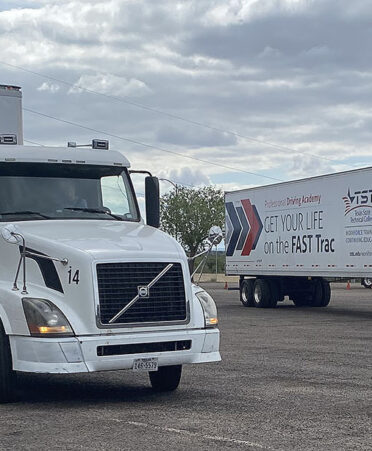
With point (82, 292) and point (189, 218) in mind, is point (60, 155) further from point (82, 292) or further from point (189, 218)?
point (189, 218)

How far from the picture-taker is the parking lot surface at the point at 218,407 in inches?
326

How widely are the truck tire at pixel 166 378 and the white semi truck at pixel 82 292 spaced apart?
0.01 meters

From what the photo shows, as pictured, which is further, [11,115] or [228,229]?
[228,229]

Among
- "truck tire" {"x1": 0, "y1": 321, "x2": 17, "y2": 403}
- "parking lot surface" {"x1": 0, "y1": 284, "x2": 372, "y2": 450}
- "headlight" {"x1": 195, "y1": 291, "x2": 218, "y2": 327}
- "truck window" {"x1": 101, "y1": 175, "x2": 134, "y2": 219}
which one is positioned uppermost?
"truck window" {"x1": 101, "y1": 175, "x2": 134, "y2": 219}

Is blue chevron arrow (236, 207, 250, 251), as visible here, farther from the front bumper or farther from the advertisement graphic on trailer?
the front bumper

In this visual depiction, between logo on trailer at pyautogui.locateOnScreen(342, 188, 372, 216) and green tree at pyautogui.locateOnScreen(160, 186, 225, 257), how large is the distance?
61062mm

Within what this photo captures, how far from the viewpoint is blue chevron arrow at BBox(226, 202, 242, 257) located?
33312 millimetres

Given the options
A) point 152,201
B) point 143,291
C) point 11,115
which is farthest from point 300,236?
point 143,291

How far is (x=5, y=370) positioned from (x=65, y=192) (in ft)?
8.00

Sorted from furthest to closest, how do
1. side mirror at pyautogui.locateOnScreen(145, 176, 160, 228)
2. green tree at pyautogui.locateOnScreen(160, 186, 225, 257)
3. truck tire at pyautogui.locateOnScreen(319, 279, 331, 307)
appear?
1. green tree at pyautogui.locateOnScreen(160, 186, 225, 257)
2. truck tire at pyautogui.locateOnScreen(319, 279, 331, 307)
3. side mirror at pyautogui.locateOnScreen(145, 176, 160, 228)

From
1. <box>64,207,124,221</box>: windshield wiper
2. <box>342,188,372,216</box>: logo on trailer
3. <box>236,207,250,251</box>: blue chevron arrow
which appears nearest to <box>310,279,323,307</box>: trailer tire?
<box>236,207,250,251</box>: blue chevron arrow

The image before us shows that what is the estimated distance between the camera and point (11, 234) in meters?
10.1

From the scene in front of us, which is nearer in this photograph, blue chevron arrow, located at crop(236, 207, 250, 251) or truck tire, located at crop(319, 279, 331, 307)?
truck tire, located at crop(319, 279, 331, 307)

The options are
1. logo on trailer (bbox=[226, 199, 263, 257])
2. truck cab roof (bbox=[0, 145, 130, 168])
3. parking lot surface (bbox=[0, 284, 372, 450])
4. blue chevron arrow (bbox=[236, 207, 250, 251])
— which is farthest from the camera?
blue chevron arrow (bbox=[236, 207, 250, 251])
